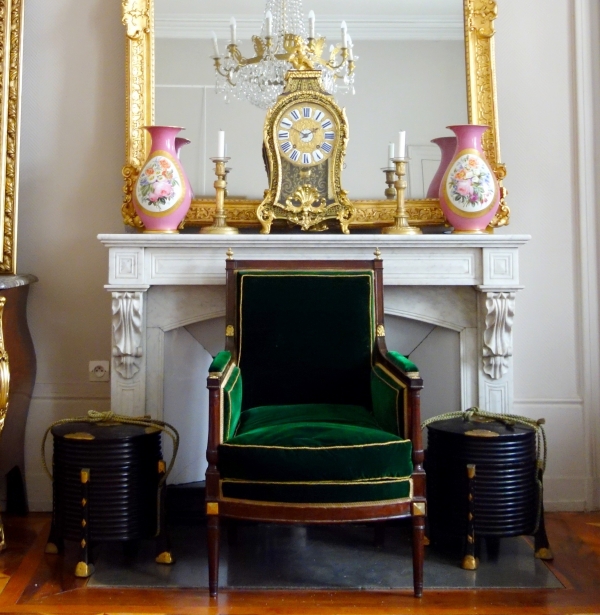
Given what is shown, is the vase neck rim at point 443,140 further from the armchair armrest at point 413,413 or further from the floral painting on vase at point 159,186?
the armchair armrest at point 413,413

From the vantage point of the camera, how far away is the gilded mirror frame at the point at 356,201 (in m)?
3.07

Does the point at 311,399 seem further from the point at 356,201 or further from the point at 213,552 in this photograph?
the point at 356,201

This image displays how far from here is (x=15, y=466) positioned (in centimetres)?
310

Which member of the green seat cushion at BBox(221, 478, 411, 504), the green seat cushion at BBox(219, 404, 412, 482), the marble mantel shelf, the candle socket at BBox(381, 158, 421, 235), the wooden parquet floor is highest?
the candle socket at BBox(381, 158, 421, 235)

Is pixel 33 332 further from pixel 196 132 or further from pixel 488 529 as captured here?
pixel 488 529

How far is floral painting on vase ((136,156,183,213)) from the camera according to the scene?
2879 mm

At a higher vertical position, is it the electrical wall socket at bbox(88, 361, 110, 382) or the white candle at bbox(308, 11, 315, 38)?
the white candle at bbox(308, 11, 315, 38)

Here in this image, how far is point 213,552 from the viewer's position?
7.66ft

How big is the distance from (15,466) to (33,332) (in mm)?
529

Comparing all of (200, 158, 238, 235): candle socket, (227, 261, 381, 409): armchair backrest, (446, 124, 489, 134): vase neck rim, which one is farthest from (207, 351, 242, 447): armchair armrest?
(446, 124, 489, 134): vase neck rim

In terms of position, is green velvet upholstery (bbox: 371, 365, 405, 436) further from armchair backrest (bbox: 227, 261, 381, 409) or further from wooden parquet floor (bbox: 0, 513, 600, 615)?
wooden parquet floor (bbox: 0, 513, 600, 615)

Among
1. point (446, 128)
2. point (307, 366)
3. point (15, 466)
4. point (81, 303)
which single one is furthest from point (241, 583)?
point (446, 128)

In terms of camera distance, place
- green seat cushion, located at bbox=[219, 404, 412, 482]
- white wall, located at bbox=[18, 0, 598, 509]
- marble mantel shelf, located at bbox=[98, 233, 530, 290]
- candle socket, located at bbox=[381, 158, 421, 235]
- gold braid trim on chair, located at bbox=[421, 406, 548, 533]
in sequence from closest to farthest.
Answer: green seat cushion, located at bbox=[219, 404, 412, 482] → gold braid trim on chair, located at bbox=[421, 406, 548, 533] → marble mantel shelf, located at bbox=[98, 233, 530, 290] → candle socket, located at bbox=[381, 158, 421, 235] → white wall, located at bbox=[18, 0, 598, 509]

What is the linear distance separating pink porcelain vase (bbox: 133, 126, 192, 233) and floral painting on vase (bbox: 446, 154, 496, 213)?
0.96m
